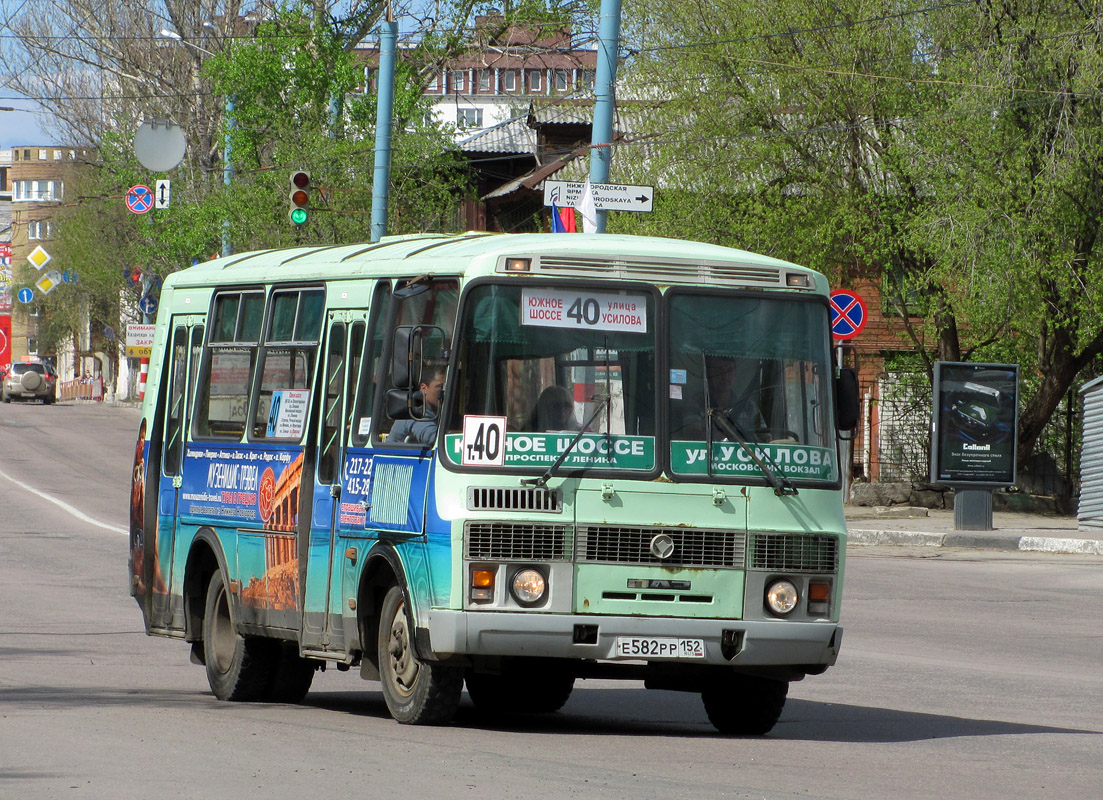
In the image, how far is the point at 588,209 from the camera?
19.8 m

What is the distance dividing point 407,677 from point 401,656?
13cm

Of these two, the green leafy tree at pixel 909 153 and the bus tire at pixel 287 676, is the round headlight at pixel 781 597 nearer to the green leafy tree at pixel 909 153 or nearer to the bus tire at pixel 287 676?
the bus tire at pixel 287 676

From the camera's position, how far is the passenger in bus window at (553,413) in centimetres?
900

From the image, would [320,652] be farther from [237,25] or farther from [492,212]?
[492,212]

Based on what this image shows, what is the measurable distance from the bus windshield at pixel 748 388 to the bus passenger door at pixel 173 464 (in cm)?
415

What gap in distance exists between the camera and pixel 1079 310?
94.8 ft

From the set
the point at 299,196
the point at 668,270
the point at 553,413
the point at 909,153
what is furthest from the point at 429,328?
the point at 909,153

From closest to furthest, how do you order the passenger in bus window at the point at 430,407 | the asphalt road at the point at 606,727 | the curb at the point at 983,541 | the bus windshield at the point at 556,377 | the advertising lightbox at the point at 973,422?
the asphalt road at the point at 606,727 < the bus windshield at the point at 556,377 < the passenger in bus window at the point at 430,407 < the curb at the point at 983,541 < the advertising lightbox at the point at 973,422

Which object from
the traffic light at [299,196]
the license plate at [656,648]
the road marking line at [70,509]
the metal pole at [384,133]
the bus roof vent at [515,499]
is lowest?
the road marking line at [70,509]

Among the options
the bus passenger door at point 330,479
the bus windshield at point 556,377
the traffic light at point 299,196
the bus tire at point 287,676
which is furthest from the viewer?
the traffic light at point 299,196

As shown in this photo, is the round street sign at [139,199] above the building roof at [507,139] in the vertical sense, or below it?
below

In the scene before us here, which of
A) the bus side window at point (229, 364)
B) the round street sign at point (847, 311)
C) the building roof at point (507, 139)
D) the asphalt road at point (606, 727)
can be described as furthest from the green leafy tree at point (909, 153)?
the building roof at point (507, 139)

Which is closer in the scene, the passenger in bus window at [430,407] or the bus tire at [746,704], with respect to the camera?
the passenger in bus window at [430,407]

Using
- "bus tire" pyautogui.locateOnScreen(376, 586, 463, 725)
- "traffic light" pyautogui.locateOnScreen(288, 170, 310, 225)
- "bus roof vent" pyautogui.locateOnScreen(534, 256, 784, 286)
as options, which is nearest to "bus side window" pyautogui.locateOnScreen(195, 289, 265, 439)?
"bus tire" pyautogui.locateOnScreen(376, 586, 463, 725)
